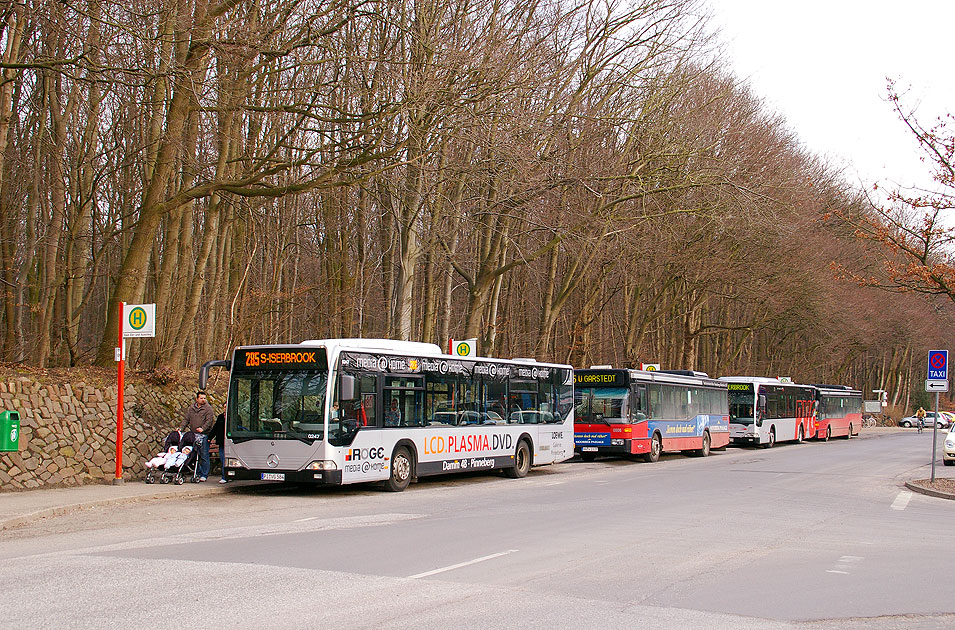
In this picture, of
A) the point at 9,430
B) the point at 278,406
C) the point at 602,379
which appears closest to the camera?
the point at 9,430

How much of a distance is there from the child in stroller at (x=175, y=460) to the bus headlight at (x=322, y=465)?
8.39 feet

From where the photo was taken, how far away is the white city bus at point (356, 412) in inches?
647

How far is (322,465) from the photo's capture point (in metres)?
16.2

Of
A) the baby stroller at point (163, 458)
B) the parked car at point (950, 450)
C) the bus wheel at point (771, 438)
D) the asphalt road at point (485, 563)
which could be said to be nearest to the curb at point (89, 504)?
the asphalt road at point (485, 563)

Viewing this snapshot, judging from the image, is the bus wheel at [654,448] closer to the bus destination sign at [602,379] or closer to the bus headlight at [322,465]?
the bus destination sign at [602,379]

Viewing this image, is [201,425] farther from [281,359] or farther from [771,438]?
[771,438]

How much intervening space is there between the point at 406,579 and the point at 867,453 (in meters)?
31.8

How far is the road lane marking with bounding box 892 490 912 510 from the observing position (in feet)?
55.6

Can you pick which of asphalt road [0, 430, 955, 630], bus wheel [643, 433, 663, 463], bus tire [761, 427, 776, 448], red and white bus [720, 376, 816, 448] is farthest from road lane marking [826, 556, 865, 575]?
bus tire [761, 427, 776, 448]

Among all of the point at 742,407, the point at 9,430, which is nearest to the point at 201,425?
the point at 9,430

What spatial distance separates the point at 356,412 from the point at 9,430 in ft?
18.6

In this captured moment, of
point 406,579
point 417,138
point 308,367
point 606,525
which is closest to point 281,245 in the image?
point 417,138

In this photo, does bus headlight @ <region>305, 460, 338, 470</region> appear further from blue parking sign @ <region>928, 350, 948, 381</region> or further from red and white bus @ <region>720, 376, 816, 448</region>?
red and white bus @ <region>720, 376, 816, 448</region>

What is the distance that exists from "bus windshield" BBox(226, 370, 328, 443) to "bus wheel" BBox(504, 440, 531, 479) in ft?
23.5
